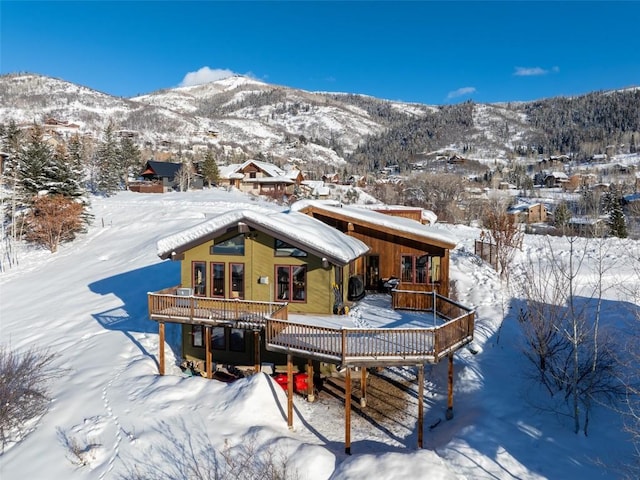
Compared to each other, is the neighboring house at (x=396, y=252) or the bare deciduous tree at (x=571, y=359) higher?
the neighboring house at (x=396, y=252)

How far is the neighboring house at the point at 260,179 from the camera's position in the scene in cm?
6700

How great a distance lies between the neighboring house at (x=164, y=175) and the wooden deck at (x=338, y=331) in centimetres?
5440

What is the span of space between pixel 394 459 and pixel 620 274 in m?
24.2

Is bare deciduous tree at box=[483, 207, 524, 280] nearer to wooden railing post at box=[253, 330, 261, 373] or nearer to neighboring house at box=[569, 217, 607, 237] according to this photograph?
neighboring house at box=[569, 217, 607, 237]

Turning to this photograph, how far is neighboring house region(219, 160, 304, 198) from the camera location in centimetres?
6700

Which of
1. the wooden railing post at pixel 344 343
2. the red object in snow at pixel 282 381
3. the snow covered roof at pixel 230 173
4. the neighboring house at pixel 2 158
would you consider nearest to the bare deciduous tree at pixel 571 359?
the wooden railing post at pixel 344 343

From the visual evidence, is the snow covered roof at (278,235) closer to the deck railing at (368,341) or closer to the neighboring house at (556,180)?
the deck railing at (368,341)

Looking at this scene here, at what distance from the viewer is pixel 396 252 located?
19.0m

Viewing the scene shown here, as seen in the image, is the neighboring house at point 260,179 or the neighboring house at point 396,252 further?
the neighboring house at point 260,179

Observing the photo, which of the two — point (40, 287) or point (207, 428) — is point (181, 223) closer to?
point (40, 287)

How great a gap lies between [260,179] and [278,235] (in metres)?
55.1

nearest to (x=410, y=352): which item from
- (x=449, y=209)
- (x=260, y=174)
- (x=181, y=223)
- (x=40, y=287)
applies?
(x=40, y=287)

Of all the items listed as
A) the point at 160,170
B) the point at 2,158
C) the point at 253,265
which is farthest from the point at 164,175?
the point at 253,265

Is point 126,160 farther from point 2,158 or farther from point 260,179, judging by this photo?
point 260,179
